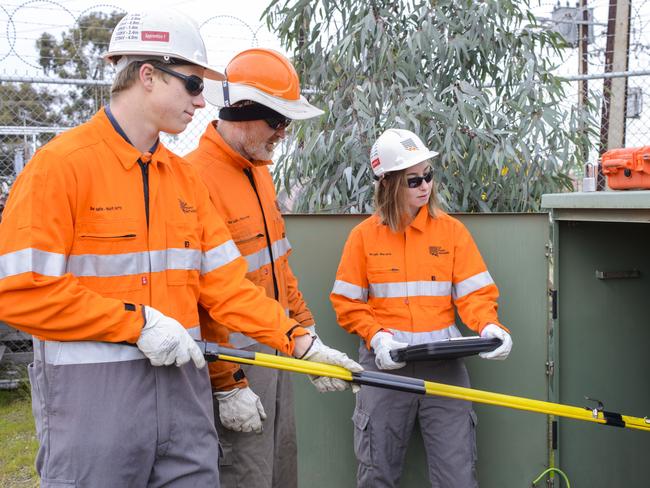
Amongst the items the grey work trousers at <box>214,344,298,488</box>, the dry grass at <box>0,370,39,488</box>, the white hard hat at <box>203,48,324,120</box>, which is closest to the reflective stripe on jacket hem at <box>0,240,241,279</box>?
the grey work trousers at <box>214,344,298,488</box>

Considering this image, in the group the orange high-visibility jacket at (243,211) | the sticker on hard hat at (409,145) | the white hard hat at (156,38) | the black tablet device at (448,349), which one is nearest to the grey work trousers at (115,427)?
the orange high-visibility jacket at (243,211)

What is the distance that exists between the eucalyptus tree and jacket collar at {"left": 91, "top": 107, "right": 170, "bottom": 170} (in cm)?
249

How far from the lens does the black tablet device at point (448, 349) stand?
288 centimetres

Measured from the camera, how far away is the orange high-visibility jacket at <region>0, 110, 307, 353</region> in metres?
1.86

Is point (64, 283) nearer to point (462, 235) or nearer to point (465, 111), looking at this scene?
→ point (462, 235)

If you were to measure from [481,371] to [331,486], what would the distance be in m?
0.94

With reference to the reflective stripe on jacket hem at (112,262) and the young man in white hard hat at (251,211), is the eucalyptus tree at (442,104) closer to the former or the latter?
the young man in white hard hat at (251,211)

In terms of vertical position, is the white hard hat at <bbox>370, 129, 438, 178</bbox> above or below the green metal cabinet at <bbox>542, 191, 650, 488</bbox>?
above

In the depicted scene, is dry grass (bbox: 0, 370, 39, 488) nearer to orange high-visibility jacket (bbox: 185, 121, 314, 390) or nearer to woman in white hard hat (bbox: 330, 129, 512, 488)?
woman in white hard hat (bbox: 330, 129, 512, 488)

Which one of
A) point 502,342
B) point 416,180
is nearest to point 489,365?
point 502,342

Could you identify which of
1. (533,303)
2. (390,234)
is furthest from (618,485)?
(390,234)

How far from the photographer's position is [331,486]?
3.59 metres

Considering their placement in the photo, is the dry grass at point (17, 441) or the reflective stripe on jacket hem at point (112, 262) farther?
the dry grass at point (17, 441)

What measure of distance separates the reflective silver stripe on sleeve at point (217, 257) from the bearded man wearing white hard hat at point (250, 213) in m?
0.30
